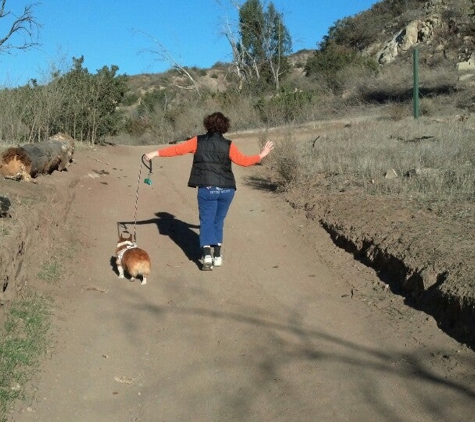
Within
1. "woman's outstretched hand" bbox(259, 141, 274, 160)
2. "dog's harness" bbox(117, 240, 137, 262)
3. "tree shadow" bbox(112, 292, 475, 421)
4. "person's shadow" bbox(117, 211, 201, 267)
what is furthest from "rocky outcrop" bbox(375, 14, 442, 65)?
"tree shadow" bbox(112, 292, 475, 421)

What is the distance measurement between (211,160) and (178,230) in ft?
8.63

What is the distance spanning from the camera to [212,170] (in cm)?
889

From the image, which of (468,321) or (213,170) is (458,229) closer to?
(468,321)

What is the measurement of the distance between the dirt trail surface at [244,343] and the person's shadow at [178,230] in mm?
68

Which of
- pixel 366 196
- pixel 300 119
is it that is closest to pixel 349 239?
pixel 366 196

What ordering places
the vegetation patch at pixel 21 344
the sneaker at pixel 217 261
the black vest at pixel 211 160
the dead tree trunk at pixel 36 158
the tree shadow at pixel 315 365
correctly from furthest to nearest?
the dead tree trunk at pixel 36 158
the sneaker at pixel 217 261
the black vest at pixel 211 160
the vegetation patch at pixel 21 344
the tree shadow at pixel 315 365

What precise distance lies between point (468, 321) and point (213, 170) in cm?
Result: 386

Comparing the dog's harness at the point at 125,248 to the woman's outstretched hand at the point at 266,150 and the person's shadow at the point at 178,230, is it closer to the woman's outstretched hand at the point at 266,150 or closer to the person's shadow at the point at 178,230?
the person's shadow at the point at 178,230

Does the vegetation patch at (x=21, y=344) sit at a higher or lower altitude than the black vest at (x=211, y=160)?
lower

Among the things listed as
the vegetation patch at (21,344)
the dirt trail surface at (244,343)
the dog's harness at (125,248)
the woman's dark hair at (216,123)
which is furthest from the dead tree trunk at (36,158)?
the vegetation patch at (21,344)

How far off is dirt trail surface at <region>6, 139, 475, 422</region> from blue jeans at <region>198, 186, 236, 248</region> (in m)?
0.45

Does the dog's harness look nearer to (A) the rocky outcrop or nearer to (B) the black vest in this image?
(B) the black vest

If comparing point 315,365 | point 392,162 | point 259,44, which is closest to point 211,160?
point 315,365

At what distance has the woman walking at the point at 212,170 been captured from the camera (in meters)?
8.87
